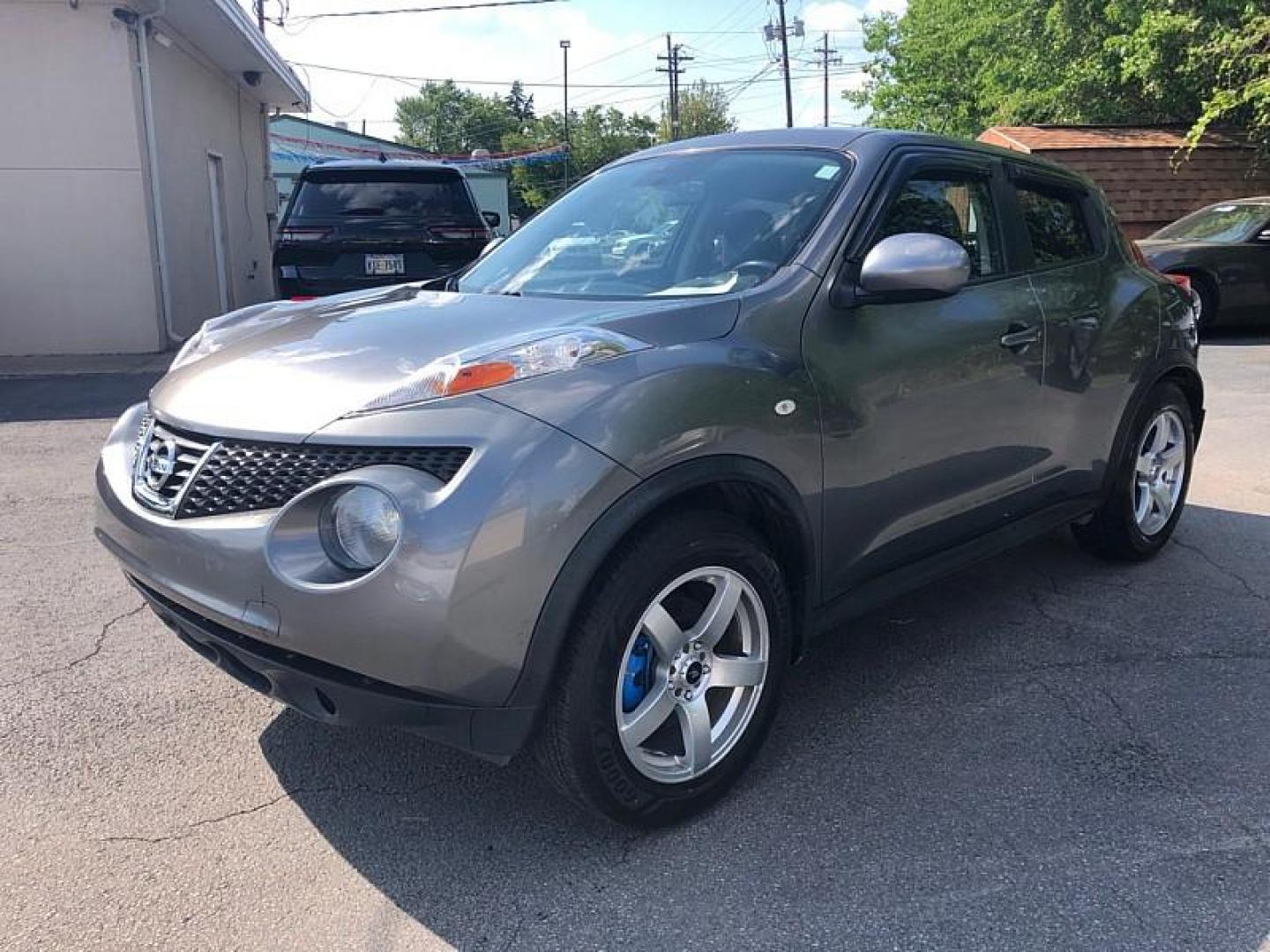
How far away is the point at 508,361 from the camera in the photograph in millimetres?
2473

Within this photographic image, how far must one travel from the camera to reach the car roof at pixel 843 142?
11.2 ft

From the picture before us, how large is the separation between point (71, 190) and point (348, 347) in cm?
1030

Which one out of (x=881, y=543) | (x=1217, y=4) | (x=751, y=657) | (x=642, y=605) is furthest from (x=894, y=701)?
(x=1217, y=4)

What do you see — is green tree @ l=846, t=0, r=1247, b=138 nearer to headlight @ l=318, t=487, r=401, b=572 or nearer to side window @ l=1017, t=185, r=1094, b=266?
side window @ l=1017, t=185, r=1094, b=266

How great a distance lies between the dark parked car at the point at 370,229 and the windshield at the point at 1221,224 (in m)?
9.36

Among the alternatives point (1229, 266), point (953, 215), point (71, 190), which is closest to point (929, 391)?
point (953, 215)

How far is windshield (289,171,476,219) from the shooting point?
8.57m

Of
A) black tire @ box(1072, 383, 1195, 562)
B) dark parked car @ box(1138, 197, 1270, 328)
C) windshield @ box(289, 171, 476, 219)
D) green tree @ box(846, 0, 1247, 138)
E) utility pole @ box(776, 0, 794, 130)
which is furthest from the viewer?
utility pole @ box(776, 0, 794, 130)

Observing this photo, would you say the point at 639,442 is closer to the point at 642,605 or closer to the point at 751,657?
the point at 642,605

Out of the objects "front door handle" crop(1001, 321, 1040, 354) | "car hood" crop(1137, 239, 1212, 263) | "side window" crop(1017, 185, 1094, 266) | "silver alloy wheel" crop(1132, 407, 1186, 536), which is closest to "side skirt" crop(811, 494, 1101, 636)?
"silver alloy wheel" crop(1132, 407, 1186, 536)

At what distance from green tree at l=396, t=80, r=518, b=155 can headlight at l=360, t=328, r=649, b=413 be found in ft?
316

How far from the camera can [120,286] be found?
11398mm

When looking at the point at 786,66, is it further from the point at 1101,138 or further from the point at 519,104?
the point at 519,104

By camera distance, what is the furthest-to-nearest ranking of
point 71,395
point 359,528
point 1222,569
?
point 71,395, point 1222,569, point 359,528
